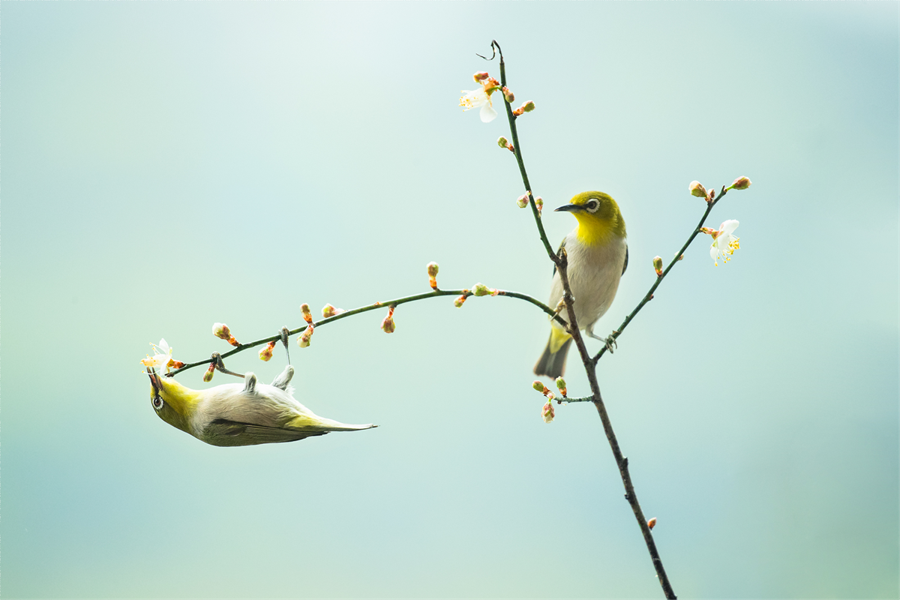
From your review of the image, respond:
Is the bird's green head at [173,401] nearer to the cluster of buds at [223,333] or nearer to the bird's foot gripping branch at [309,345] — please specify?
the bird's foot gripping branch at [309,345]

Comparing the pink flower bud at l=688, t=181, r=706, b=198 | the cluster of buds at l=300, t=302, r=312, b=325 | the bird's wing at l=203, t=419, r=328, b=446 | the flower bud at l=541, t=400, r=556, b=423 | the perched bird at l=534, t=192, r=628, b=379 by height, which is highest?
the perched bird at l=534, t=192, r=628, b=379

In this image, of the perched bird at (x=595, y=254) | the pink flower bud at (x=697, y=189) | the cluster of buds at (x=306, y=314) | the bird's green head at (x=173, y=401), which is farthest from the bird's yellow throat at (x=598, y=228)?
the bird's green head at (x=173, y=401)

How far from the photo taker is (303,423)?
0.87 metres

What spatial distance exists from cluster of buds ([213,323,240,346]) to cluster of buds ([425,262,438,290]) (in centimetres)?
25

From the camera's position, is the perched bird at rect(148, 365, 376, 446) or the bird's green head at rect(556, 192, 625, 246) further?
the bird's green head at rect(556, 192, 625, 246)

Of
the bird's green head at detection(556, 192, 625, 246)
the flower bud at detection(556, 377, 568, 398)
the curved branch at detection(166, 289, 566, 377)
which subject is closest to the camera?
the curved branch at detection(166, 289, 566, 377)

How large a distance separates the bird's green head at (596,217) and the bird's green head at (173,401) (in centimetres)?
65

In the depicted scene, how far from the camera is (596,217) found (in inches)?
43.7

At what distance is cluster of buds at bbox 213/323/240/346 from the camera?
0.76 meters

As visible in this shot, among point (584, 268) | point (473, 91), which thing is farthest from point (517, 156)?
point (584, 268)

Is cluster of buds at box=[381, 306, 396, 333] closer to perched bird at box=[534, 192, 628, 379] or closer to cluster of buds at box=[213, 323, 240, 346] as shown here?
cluster of buds at box=[213, 323, 240, 346]

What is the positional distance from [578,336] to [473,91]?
34 cm

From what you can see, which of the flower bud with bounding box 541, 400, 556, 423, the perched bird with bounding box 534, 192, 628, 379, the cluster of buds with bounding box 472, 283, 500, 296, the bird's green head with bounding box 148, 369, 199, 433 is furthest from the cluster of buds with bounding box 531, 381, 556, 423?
the bird's green head with bounding box 148, 369, 199, 433

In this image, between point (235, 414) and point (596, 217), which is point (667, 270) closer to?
point (596, 217)
